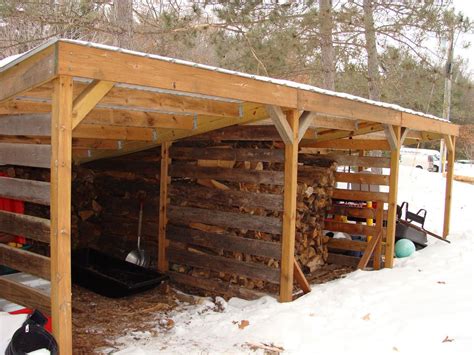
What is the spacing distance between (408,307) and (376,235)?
208cm

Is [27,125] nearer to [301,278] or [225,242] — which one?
[225,242]

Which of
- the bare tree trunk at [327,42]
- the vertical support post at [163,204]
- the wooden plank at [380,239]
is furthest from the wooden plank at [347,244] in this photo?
the bare tree trunk at [327,42]

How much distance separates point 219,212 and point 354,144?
2385 mm

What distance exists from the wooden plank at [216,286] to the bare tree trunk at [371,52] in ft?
21.3

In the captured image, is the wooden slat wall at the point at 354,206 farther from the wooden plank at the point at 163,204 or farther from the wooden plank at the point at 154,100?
the wooden plank at the point at 154,100

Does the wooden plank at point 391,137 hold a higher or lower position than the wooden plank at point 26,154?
higher

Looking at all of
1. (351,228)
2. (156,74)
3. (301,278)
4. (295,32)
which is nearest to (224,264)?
(301,278)

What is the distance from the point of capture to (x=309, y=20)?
9312mm

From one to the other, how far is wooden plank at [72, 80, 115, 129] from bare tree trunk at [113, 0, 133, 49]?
5.57 m

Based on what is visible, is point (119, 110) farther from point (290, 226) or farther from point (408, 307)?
point (408, 307)

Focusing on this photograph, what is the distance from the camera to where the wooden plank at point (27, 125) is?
3.14 meters

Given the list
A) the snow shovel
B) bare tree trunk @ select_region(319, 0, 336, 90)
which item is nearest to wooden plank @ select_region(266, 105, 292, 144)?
the snow shovel

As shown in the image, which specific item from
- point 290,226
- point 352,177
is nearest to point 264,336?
point 290,226

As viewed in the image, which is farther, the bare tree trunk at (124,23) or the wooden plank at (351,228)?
the bare tree trunk at (124,23)
